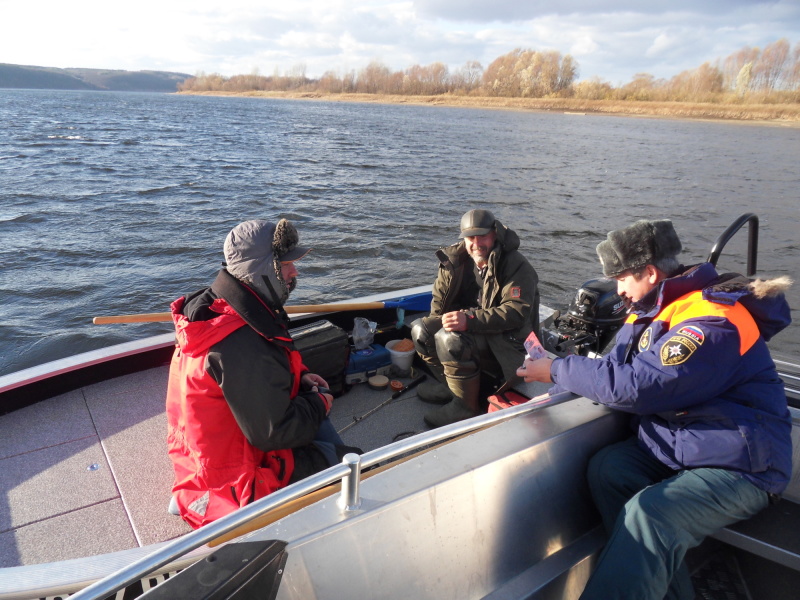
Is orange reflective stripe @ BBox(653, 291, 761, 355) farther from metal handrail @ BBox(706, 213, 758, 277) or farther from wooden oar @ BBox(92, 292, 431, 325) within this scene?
wooden oar @ BBox(92, 292, 431, 325)

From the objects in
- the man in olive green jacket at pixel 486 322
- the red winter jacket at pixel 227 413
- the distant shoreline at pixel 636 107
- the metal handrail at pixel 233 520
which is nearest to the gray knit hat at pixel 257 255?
the red winter jacket at pixel 227 413

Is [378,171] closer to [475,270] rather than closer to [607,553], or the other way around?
[475,270]

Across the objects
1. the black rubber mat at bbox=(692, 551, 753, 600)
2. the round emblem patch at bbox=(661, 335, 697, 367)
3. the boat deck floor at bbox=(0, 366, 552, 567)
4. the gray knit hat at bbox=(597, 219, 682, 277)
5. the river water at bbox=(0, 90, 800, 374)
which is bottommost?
the river water at bbox=(0, 90, 800, 374)

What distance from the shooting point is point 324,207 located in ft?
47.1

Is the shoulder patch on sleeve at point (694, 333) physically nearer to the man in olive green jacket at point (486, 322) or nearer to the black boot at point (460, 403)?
the man in olive green jacket at point (486, 322)

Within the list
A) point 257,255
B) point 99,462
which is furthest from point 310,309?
point 257,255

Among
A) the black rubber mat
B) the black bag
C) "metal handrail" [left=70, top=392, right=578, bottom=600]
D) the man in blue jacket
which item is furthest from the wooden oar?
the black rubber mat

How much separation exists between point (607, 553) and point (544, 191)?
1646 centimetres

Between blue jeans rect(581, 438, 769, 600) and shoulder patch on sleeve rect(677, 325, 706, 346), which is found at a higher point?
shoulder patch on sleeve rect(677, 325, 706, 346)

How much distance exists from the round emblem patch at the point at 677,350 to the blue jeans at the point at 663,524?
0.38 metres

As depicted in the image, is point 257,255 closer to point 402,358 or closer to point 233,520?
point 233,520

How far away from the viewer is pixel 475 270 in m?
3.58

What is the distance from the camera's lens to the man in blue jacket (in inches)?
65.0

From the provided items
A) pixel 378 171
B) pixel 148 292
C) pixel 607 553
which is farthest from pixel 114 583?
pixel 378 171
